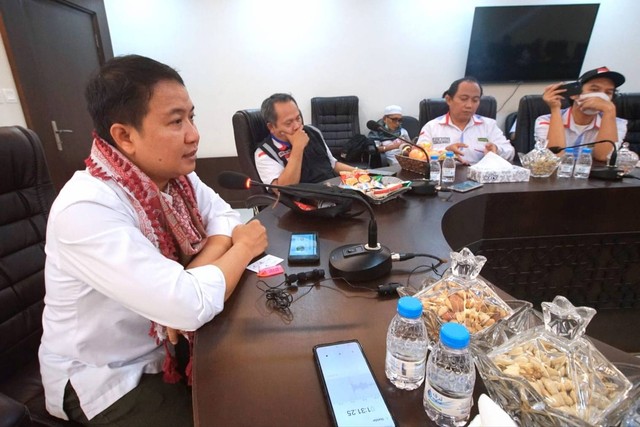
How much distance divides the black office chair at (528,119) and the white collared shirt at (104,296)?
2.74 metres

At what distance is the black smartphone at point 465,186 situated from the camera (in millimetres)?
1502

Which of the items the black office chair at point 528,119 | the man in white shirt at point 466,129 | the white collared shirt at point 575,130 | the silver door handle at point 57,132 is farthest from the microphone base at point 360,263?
the silver door handle at point 57,132

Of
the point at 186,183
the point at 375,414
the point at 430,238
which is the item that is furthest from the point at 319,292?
the point at 186,183

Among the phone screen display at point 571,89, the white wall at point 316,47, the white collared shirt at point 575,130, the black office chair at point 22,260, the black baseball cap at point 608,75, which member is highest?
the white wall at point 316,47

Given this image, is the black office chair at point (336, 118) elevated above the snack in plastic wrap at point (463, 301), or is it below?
above

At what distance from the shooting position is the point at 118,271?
0.65 meters

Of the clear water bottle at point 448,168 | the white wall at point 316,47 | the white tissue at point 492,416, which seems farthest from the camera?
the white wall at point 316,47

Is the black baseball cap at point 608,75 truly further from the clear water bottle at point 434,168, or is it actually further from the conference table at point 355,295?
the clear water bottle at point 434,168

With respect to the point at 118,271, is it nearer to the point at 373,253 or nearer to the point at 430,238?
the point at 373,253

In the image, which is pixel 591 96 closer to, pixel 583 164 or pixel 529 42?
pixel 583 164

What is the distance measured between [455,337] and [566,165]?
5.47 ft

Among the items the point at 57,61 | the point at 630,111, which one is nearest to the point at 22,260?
the point at 57,61

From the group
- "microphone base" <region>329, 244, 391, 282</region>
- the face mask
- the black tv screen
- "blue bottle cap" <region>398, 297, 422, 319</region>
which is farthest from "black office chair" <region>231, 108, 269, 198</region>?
the black tv screen

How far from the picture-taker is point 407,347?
0.54 metres
